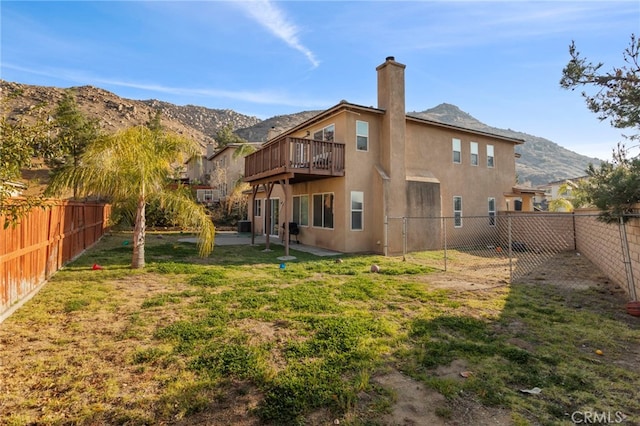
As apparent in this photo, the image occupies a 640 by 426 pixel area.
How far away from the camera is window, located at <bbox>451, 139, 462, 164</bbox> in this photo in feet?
51.9

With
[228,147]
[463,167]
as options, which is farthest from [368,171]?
[228,147]

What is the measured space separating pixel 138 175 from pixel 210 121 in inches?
3885

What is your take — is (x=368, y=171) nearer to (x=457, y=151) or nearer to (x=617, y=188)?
(x=457, y=151)

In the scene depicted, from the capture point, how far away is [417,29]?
9430 millimetres

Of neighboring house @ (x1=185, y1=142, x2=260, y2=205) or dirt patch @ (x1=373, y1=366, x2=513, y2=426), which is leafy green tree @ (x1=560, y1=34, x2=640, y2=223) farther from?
neighboring house @ (x1=185, y1=142, x2=260, y2=205)

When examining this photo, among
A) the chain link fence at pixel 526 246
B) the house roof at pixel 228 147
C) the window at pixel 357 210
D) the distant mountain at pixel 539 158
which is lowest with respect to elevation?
the chain link fence at pixel 526 246

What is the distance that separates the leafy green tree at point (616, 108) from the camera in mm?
4988

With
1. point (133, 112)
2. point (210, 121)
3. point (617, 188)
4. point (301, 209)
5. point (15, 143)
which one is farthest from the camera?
point (210, 121)

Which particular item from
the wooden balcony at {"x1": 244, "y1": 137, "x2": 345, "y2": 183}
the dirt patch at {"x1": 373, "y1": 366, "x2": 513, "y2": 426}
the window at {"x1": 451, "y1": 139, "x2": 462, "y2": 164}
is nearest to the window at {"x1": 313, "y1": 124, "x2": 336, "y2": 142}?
the wooden balcony at {"x1": 244, "y1": 137, "x2": 345, "y2": 183}

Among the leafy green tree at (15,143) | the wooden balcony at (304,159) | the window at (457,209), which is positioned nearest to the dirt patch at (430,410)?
the leafy green tree at (15,143)

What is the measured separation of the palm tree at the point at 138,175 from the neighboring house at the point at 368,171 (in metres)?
3.34

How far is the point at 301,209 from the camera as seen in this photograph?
15.6m

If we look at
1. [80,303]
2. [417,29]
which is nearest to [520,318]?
[80,303]

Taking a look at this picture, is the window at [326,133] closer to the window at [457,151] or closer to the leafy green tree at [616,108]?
the window at [457,151]
